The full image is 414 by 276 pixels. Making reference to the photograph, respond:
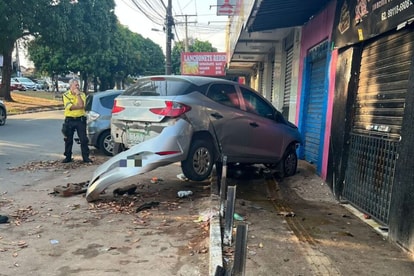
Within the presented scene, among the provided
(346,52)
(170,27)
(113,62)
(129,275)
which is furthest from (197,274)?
(113,62)

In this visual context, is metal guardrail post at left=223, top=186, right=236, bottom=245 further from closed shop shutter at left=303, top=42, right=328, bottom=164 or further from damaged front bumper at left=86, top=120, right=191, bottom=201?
closed shop shutter at left=303, top=42, right=328, bottom=164

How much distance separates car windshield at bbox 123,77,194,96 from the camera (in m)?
6.19

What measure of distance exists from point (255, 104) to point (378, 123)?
2590mm

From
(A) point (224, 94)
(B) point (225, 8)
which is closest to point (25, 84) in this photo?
(B) point (225, 8)

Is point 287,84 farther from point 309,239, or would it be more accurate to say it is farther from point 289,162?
point 309,239

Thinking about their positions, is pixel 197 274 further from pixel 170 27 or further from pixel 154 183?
pixel 170 27

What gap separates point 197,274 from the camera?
3.58 meters

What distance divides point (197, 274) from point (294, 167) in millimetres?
4941

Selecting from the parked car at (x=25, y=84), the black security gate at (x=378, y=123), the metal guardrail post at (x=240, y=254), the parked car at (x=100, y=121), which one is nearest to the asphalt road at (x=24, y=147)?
the parked car at (x=100, y=121)

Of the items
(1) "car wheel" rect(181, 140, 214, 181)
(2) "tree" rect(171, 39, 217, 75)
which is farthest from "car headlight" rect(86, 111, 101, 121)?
(2) "tree" rect(171, 39, 217, 75)

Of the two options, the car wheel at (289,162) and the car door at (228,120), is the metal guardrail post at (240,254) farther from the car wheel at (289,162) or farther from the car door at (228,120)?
the car wheel at (289,162)

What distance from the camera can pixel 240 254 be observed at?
214cm

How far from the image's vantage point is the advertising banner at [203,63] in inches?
1486

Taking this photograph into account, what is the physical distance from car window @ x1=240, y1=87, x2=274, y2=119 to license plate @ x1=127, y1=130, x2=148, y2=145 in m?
2.03
